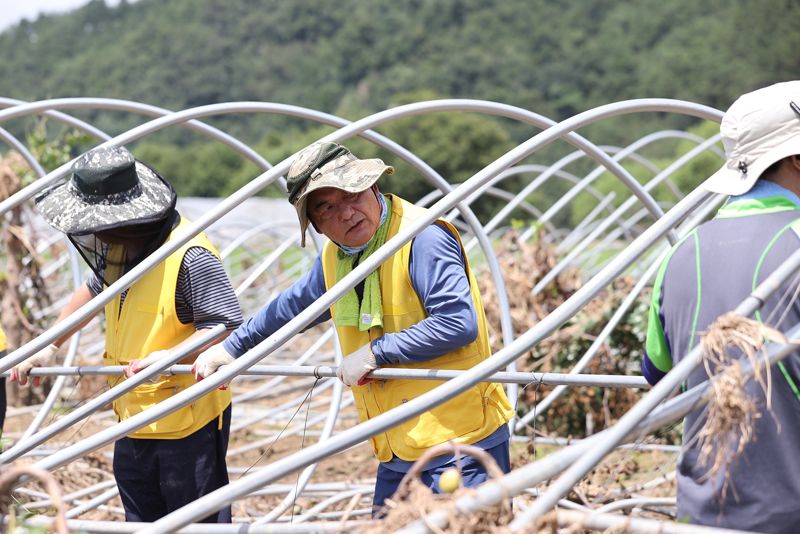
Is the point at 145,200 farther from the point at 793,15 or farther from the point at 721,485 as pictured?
the point at 793,15

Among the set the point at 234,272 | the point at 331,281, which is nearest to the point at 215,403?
the point at 331,281

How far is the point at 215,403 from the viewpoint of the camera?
3568mm

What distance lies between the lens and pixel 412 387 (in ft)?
10.4

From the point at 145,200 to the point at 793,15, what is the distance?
45.5 m

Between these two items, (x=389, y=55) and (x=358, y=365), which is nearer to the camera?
(x=358, y=365)

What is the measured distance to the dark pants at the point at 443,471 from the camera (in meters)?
3.00

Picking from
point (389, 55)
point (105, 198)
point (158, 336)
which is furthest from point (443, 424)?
point (389, 55)

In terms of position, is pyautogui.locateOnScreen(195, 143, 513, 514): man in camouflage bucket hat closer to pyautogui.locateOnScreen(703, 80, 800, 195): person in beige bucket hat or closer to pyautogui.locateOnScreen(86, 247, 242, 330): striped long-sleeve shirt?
pyautogui.locateOnScreen(86, 247, 242, 330): striped long-sleeve shirt

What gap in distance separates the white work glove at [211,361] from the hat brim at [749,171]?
1.56 meters

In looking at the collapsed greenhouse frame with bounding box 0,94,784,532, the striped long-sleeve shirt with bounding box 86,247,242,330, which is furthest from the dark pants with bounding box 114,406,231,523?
the striped long-sleeve shirt with bounding box 86,247,242,330

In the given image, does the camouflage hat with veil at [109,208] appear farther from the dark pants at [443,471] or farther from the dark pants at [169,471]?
the dark pants at [443,471]

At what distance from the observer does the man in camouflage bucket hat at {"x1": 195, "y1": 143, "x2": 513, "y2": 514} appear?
9.80ft

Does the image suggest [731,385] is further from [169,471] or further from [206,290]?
[169,471]

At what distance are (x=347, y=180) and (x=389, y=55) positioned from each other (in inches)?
2716
